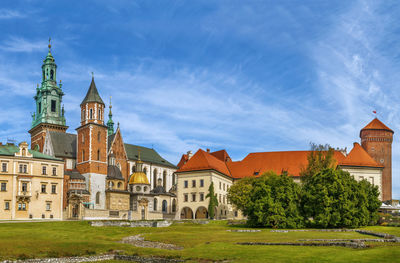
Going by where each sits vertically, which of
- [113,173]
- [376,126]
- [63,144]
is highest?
[376,126]

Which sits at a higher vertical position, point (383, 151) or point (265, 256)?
point (383, 151)

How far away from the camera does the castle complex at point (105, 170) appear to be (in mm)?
76562

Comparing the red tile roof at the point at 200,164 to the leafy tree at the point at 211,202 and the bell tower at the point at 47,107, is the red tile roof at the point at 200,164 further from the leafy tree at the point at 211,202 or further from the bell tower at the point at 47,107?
the bell tower at the point at 47,107

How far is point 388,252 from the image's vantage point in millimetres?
27734

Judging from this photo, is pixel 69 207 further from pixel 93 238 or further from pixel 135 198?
pixel 93 238

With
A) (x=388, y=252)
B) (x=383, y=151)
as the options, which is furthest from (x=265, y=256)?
(x=383, y=151)

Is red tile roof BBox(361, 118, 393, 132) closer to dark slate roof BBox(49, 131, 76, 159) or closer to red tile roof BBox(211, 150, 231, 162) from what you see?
red tile roof BBox(211, 150, 231, 162)

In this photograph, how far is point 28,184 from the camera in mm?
76125

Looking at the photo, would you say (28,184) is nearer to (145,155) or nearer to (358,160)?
(145,155)

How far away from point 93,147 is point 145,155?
26.2m

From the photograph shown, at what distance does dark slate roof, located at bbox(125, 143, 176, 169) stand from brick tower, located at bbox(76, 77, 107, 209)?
50.8 feet

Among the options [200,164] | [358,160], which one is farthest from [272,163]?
[200,164]

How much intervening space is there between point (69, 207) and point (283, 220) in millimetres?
40911

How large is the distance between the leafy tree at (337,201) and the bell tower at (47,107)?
→ 241ft
